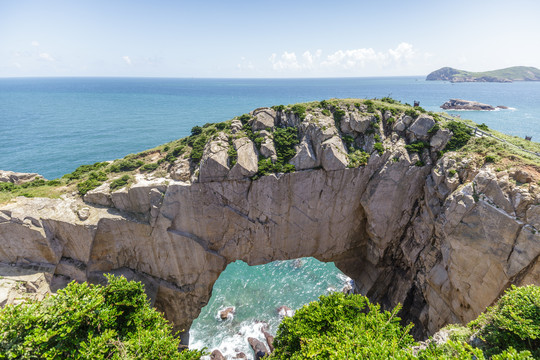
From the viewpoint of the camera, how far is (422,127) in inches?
1206

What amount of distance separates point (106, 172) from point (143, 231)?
10.2 metres

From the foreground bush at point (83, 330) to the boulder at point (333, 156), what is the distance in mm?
22789

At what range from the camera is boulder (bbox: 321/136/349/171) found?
29.8 metres

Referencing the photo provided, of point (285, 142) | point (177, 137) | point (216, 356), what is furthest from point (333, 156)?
point (177, 137)

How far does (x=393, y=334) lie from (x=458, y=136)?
24.4 metres

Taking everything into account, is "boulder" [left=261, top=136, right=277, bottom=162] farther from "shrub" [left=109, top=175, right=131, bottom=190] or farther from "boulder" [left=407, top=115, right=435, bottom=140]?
"boulder" [left=407, top=115, right=435, bottom=140]

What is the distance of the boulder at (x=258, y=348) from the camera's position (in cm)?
3331

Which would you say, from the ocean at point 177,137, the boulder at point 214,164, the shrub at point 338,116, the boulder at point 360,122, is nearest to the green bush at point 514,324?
the boulder at point 360,122

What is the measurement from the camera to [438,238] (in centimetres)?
2723

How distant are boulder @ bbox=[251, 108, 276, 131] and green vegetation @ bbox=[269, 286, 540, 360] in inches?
847

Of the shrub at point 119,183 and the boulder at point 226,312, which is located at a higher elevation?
the shrub at point 119,183

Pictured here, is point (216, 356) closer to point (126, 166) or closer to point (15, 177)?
point (126, 166)

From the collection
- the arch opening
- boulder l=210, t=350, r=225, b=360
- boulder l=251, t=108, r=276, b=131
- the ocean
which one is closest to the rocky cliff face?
boulder l=251, t=108, r=276, b=131

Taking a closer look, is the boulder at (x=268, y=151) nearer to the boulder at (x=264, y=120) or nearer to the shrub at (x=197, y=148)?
the boulder at (x=264, y=120)
